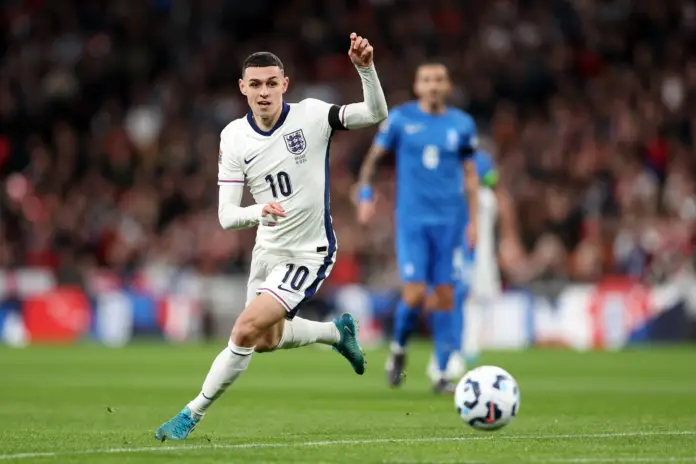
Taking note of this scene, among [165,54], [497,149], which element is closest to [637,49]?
[497,149]

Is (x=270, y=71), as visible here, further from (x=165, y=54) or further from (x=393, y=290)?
(x=165, y=54)

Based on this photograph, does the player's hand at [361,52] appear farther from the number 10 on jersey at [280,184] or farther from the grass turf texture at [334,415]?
the grass turf texture at [334,415]

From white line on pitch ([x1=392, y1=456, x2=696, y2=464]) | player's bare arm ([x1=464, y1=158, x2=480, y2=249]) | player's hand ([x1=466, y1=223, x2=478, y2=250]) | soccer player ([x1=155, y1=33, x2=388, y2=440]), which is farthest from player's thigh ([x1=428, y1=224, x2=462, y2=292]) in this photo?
white line on pitch ([x1=392, y1=456, x2=696, y2=464])

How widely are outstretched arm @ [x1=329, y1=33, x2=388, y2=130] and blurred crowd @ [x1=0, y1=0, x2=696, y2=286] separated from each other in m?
11.3

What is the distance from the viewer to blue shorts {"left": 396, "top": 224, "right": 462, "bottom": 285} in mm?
11461

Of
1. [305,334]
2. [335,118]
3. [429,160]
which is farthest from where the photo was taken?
[429,160]

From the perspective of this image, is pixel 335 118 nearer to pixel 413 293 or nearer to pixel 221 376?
pixel 221 376

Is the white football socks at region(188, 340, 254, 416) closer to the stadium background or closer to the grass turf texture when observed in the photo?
the grass turf texture

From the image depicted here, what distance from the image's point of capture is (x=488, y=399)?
297 inches

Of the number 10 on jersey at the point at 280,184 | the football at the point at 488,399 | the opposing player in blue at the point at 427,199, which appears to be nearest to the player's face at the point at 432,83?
the opposing player in blue at the point at 427,199

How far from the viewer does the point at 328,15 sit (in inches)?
1082

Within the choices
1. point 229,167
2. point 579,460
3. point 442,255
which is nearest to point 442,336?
point 442,255

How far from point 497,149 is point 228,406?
44.6 ft

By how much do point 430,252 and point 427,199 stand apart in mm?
452
